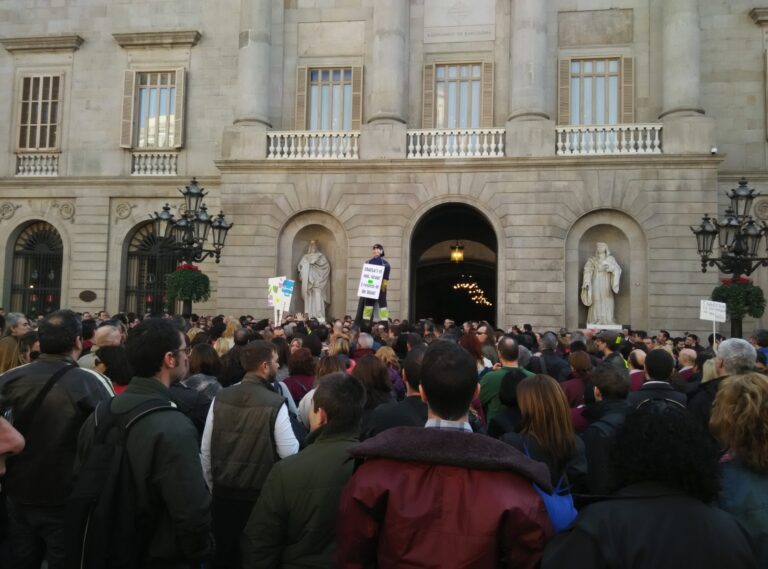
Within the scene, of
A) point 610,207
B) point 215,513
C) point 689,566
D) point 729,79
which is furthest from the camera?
point 729,79

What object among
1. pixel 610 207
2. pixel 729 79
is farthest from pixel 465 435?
pixel 729 79

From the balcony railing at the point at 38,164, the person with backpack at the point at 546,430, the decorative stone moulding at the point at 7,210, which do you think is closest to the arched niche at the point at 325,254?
the balcony railing at the point at 38,164

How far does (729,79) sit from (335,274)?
15.1 metres

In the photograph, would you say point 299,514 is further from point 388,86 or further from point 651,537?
point 388,86

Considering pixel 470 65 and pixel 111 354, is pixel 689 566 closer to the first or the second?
pixel 111 354

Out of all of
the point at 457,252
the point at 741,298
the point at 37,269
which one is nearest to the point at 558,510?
the point at 741,298

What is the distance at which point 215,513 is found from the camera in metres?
4.90

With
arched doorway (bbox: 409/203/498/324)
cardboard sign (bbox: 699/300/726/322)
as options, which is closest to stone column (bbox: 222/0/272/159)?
arched doorway (bbox: 409/203/498/324)

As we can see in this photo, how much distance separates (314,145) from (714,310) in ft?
45.9

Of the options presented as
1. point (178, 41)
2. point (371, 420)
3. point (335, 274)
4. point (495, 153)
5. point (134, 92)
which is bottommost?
point (371, 420)

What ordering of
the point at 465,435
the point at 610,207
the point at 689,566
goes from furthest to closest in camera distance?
the point at 610,207 → the point at 465,435 → the point at 689,566

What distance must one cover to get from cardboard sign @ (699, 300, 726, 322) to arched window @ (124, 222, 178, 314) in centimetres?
1906

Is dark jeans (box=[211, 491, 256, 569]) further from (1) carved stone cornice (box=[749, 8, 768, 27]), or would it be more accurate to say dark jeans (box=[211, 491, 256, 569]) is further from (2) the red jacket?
(1) carved stone cornice (box=[749, 8, 768, 27])

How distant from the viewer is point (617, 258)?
21.8 meters
